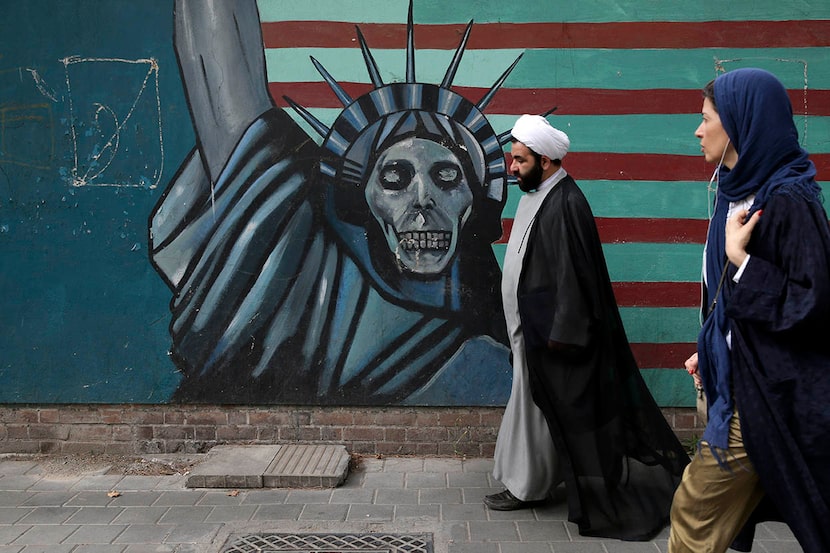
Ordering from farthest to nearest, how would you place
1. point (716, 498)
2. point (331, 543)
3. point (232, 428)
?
point (232, 428), point (331, 543), point (716, 498)

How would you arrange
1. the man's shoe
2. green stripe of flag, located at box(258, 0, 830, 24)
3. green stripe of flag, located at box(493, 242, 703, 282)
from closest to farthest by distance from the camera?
1. the man's shoe
2. green stripe of flag, located at box(258, 0, 830, 24)
3. green stripe of flag, located at box(493, 242, 703, 282)

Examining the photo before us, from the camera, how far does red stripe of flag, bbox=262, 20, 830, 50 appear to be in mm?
4824

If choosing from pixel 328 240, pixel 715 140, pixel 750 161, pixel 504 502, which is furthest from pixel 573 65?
pixel 504 502

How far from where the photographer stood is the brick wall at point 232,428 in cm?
506

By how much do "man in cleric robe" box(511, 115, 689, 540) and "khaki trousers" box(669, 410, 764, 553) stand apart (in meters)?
1.20

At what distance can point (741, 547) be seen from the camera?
2.90 m

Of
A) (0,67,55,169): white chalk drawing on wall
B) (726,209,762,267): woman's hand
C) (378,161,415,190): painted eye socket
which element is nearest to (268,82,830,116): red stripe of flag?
(378,161,415,190): painted eye socket

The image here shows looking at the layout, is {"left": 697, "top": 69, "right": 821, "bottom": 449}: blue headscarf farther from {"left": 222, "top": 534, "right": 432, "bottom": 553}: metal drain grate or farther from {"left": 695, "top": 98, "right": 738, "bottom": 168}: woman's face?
{"left": 222, "top": 534, "right": 432, "bottom": 553}: metal drain grate

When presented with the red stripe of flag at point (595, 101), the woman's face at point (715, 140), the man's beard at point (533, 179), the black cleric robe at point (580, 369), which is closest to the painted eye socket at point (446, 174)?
the red stripe of flag at point (595, 101)

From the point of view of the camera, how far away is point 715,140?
269cm

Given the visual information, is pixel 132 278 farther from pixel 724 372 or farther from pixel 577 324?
pixel 724 372

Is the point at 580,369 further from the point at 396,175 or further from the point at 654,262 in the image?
the point at 396,175

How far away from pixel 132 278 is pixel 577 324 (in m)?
2.84

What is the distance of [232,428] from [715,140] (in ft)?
11.6
